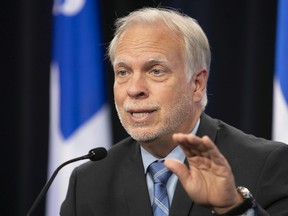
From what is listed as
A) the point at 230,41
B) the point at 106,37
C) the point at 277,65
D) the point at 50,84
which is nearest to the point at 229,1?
the point at 230,41

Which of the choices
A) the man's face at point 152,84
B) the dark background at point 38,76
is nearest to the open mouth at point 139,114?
the man's face at point 152,84

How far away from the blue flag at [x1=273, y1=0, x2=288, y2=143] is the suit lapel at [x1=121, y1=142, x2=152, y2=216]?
0.75 meters

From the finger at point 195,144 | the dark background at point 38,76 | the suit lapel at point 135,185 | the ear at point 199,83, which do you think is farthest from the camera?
the dark background at point 38,76

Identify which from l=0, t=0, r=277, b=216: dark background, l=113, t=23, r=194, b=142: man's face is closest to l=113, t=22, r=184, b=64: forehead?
l=113, t=23, r=194, b=142: man's face

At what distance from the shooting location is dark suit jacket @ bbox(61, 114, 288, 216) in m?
2.16

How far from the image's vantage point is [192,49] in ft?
7.72

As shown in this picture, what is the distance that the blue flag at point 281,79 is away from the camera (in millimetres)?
2879

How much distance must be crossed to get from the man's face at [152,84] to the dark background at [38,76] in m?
0.68

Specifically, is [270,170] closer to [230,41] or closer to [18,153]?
[230,41]

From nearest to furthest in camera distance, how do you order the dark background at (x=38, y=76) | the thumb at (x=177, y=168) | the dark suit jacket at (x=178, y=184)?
the thumb at (x=177, y=168), the dark suit jacket at (x=178, y=184), the dark background at (x=38, y=76)

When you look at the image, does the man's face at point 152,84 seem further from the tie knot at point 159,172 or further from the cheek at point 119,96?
the tie knot at point 159,172

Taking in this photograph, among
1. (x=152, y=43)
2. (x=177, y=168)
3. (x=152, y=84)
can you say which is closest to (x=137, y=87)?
(x=152, y=84)

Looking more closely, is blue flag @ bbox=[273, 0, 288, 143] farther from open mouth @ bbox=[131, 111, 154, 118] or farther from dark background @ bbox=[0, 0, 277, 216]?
open mouth @ bbox=[131, 111, 154, 118]

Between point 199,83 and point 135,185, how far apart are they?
1.49ft
